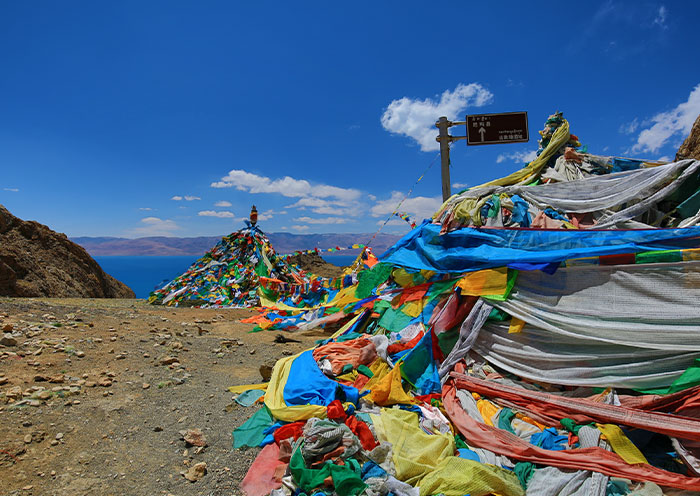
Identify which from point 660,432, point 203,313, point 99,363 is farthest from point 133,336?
point 660,432

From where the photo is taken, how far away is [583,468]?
307 cm

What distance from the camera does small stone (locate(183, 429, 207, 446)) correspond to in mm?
3828

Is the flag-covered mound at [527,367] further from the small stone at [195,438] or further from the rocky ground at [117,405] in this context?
the rocky ground at [117,405]

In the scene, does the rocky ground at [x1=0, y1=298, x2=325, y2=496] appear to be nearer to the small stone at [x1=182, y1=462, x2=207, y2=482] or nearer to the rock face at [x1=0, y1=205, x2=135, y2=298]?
the small stone at [x1=182, y1=462, x2=207, y2=482]

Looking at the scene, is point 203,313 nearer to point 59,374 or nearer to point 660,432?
point 59,374

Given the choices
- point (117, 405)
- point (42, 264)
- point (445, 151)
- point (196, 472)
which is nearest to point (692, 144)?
point (445, 151)

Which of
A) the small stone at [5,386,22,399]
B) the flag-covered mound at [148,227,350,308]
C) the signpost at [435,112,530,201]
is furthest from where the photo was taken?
the flag-covered mound at [148,227,350,308]

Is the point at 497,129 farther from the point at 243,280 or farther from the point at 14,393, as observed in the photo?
the point at 243,280

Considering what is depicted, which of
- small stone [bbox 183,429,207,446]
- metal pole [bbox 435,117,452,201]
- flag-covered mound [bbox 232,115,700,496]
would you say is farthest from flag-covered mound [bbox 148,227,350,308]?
small stone [bbox 183,429,207,446]

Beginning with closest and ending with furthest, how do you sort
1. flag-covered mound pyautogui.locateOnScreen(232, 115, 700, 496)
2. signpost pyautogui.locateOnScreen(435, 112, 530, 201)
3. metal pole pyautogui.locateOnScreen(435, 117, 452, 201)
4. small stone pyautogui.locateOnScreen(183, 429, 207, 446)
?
flag-covered mound pyautogui.locateOnScreen(232, 115, 700, 496) < small stone pyautogui.locateOnScreen(183, 429, 207, 446) < signpost pyautogui.locateOnScreen(435, 112, 530, 201) < metal pole pyautogui.locateOnScreen(435, 117, 452, 201)

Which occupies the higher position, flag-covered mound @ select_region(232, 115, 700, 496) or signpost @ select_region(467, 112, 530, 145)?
signpost @ select_region(467, 112, 530, 145)

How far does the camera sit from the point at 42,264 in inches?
606

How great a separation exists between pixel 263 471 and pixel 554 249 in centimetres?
364

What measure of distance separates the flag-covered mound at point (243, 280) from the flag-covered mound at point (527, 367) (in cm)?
647
